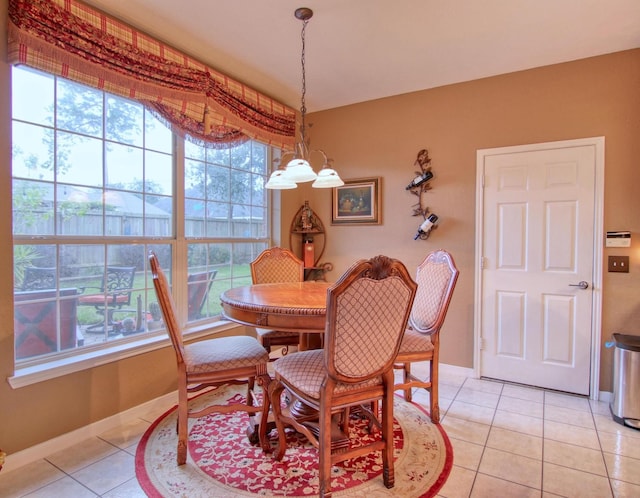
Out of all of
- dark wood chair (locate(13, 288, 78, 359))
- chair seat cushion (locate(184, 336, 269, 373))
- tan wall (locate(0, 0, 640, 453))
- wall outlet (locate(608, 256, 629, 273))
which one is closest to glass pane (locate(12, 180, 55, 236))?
tan wall (locate(0, 0, 640, 453))

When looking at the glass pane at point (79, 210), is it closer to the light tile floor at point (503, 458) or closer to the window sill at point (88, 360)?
the window sill at point (88, 360)

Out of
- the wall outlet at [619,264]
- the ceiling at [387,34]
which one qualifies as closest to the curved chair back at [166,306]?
the ceiling at [387,34]

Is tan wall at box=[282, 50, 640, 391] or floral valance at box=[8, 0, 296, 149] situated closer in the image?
floral valance at box=[8, 0, 296, 149]

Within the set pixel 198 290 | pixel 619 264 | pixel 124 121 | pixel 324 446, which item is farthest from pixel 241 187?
pixel 619 264

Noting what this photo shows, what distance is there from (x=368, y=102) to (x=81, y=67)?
8.32ft

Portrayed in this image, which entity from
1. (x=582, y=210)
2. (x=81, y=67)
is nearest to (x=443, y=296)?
(x=582, y=210)

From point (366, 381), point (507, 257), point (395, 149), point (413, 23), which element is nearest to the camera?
point (366, 381)

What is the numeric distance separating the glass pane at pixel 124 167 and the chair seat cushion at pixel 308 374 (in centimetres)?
163

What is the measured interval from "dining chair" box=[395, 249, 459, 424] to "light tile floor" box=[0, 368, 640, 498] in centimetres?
33

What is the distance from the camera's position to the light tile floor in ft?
5.67

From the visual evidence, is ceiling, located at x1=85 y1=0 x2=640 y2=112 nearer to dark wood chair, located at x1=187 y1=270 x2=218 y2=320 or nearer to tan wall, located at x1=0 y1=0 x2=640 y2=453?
tan wall, located at x1=0 y1=0 x2=640 y2=453

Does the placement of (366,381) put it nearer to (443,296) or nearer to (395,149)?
(443,296)

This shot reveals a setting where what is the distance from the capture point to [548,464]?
76.4 inches

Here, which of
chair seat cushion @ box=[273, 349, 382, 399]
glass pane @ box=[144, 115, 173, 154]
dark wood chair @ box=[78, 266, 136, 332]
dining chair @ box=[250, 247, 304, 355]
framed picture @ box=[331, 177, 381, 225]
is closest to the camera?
chair seat cushion @ box=[273, 349, 382, 399]
